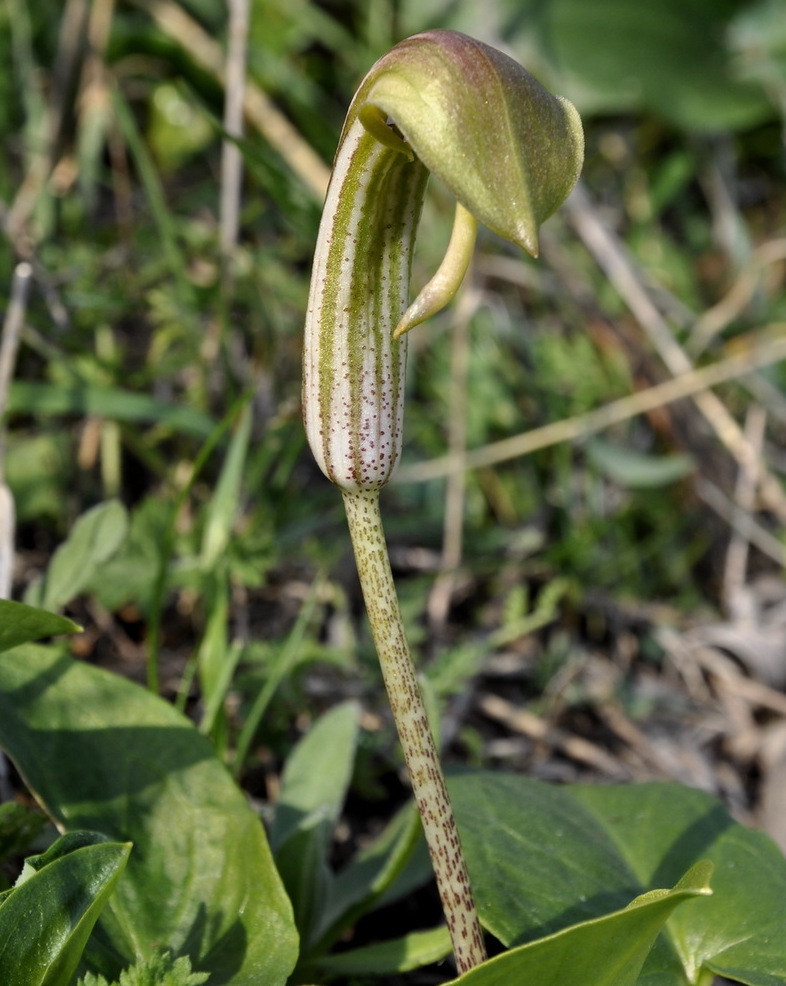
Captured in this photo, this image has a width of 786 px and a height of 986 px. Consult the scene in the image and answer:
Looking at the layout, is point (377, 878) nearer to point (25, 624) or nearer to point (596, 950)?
point (596, 950)

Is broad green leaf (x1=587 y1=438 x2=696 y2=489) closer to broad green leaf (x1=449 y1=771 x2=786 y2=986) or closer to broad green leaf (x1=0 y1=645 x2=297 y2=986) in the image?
broad green leaf (x1=449 y1=771 x2=786 y2=986)

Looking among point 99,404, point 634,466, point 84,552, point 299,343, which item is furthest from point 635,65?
point 84,552

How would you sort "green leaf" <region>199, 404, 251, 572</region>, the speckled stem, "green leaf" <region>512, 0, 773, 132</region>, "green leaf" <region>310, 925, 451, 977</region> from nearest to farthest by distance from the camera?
1. the speckled stem
2. "green leaf" <region>310, 925, 451, 977</region>
3. "green leaf" <region>199, 404, 251, 572</region>
4. "green leaf" <region>512, 0, 773, 132</region>

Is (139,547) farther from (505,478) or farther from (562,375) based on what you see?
(562,375)

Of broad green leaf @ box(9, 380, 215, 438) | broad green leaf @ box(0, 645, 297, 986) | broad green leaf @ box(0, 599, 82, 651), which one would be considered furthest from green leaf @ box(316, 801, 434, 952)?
broad green leaf @ box(9, 380, 215, 438)

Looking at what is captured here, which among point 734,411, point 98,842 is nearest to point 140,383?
point 98,842
